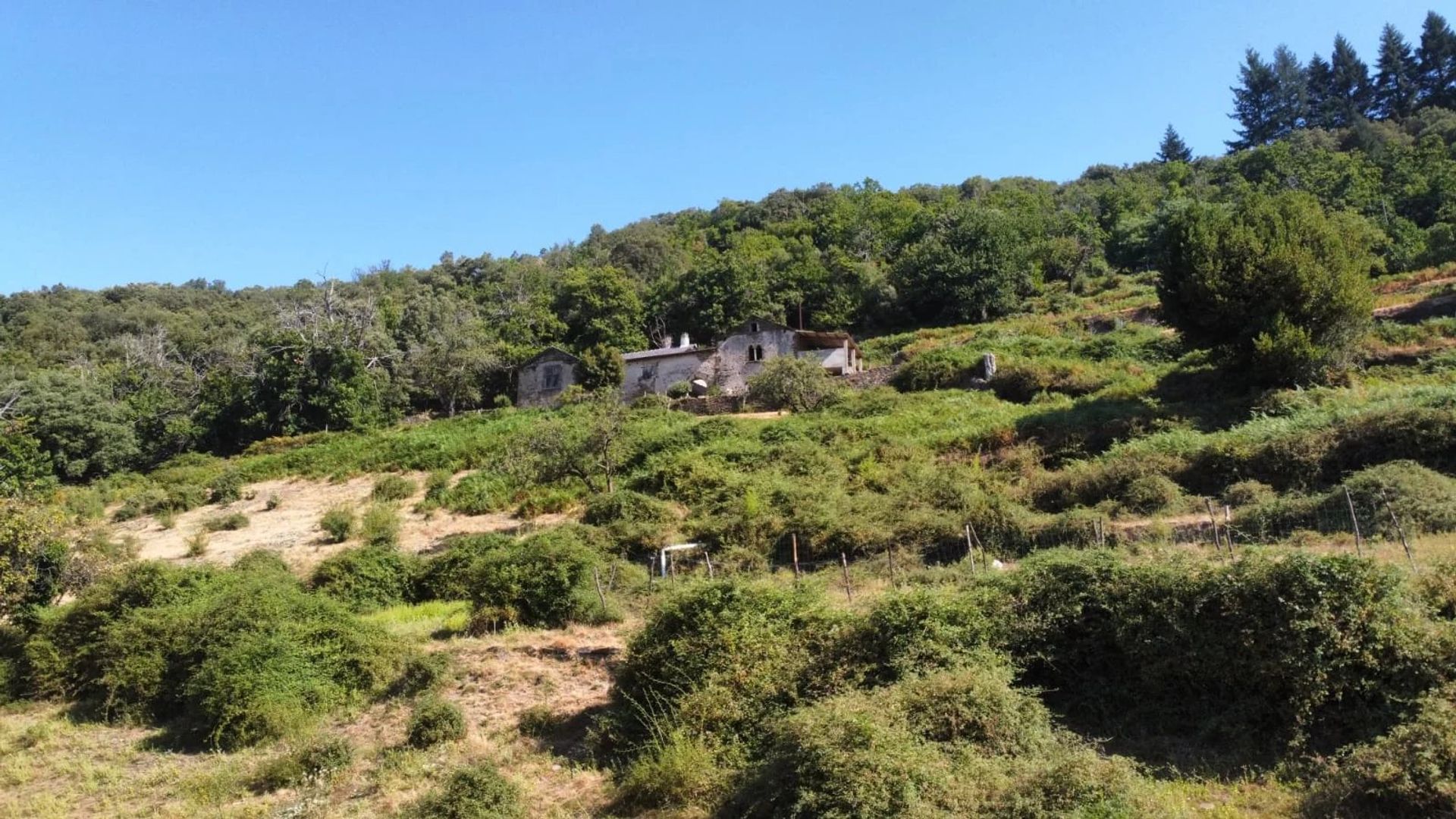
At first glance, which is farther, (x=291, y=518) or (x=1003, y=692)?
(x=291, y=518)

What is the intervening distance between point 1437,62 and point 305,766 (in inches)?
4915

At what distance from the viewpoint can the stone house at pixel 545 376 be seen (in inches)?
2007

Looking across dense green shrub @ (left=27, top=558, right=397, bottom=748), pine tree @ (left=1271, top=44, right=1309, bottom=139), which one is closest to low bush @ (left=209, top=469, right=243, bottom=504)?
dense green shrub @ (left=27, top=558, right=397, bottom=748)

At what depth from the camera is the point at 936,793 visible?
8.71m

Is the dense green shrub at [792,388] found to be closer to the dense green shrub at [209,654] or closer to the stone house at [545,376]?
the stone house at [545,376]

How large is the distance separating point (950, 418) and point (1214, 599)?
21.9 metres

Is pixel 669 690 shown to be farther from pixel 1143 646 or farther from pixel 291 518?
pixel 291 518

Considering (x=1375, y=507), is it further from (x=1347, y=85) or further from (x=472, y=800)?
(x=1347, y=85)

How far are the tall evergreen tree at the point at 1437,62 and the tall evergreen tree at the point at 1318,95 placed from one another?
8450 millimetres

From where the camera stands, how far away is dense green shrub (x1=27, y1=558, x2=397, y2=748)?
47.9 feet

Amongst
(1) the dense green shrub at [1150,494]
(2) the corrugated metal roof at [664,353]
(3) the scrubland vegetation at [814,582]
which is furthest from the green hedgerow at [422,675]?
(2) the corrugated metal roof at [664,353]

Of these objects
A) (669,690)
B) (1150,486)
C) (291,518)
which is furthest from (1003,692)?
(291,518)

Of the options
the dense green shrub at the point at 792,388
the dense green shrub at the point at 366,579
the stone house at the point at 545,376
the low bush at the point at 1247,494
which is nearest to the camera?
the low bush at the point at 1247,494

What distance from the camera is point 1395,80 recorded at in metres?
97.0
